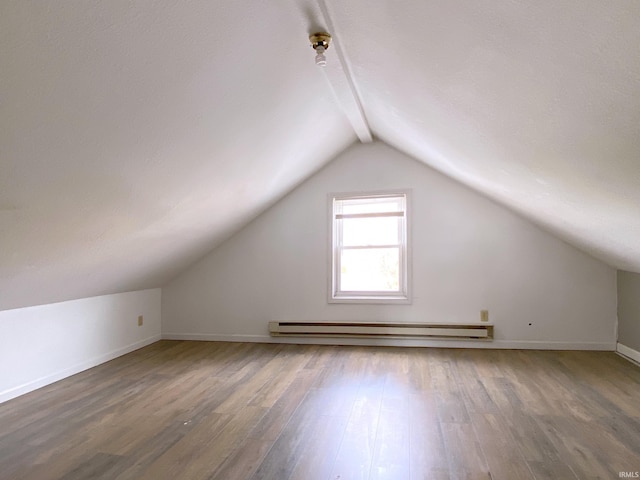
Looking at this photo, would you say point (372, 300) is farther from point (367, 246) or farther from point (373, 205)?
point (373, 205)

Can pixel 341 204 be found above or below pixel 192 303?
above

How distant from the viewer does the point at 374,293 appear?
467cm

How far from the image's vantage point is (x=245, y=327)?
4.85 m

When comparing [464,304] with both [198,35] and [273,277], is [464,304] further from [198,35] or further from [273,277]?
[198,35]

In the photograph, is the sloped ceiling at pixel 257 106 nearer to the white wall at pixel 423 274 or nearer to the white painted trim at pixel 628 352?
the white wall at pixel 423 274

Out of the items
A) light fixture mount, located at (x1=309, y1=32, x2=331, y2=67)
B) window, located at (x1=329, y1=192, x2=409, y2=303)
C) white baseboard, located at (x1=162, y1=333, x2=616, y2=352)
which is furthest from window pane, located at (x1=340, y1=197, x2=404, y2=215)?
light fixture mount, located at (x1=309, y1=32, x2=331, y2=67)

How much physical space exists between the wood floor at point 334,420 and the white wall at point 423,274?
0.49 meters

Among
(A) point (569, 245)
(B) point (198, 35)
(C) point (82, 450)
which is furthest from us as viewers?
(A) point (569, 245)

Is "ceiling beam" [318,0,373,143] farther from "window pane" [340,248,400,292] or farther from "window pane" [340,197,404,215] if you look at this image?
"window pane" [340,248,400,292]

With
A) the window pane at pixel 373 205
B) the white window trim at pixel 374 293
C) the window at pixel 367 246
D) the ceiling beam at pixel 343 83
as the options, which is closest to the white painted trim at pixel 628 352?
the white window trim at pixel 374 293

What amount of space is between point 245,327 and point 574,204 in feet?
11.9

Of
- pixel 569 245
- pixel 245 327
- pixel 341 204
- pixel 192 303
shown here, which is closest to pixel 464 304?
pixel 569 245

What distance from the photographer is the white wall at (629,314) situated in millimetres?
3764

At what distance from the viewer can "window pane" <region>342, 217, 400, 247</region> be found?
4.73 m
